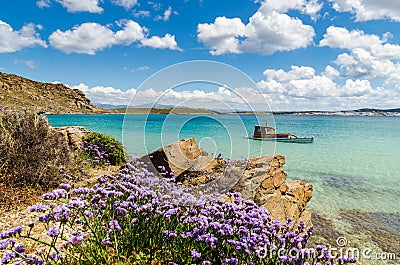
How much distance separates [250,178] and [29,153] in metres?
5.75

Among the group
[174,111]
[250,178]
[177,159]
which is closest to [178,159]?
[177,159]

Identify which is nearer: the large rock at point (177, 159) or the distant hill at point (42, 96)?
the large rock at point (177, 159)

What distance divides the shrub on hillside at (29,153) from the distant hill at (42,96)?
7479cm

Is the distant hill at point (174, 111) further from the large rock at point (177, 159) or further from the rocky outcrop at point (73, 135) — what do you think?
the rocky outcrop at point (73, 135)

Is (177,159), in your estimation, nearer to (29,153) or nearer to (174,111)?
(174,111)

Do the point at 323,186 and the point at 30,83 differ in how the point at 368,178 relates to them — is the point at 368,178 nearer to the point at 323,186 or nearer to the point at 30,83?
the point at 323,186

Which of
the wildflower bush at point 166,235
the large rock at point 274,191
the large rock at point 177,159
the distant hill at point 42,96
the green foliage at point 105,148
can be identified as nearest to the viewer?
the wildflower bush at point 166,235

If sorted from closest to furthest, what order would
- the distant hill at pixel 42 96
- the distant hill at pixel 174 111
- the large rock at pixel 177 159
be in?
the distant hill at pixel 174 111, the large rock at pixel 177 159, the distant hill at pixel 42 96

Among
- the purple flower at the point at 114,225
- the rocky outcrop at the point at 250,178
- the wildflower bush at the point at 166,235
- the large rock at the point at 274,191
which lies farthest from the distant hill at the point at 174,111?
the purple flower at the point at 114,225

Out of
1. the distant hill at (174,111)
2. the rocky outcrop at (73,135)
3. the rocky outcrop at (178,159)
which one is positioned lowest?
the rocky outcrop at (178,159)

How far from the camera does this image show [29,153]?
7430mm

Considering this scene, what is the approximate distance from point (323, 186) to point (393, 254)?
Result: 20.3 feet

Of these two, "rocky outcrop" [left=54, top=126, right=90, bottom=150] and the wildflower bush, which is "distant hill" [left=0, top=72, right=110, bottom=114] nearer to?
"rocky outcrop" [left=54, top=126, right=90, bottom=150]

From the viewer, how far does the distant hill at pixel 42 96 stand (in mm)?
86569
